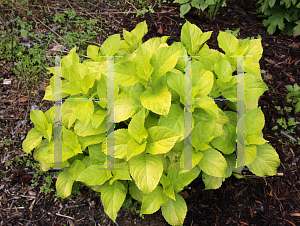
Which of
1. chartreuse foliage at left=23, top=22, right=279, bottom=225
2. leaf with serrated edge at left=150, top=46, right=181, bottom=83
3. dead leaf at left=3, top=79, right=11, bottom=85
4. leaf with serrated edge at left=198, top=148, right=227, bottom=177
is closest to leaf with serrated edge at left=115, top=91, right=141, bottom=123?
chartreuse foliage at left=23, top=22, right=279, bottom=225

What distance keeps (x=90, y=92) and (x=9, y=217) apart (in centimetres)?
196

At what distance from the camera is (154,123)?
1.94 meters

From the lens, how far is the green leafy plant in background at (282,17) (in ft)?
12.0

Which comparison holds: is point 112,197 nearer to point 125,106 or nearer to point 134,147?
point 134,147

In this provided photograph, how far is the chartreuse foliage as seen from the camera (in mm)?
1628

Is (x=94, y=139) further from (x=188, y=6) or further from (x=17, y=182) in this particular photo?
(x=188, y=6)

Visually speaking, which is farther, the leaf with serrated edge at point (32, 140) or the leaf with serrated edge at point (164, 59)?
the leaf with serrated edge at point (32, 140)

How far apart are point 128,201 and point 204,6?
3200 millimetres

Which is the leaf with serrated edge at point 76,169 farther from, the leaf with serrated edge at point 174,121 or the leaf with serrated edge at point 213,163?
the leaf with serrated edge at point 213,163

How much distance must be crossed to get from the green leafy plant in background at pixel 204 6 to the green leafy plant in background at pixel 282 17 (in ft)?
2.52

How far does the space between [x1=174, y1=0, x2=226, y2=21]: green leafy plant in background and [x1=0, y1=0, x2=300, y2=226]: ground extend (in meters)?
0.15

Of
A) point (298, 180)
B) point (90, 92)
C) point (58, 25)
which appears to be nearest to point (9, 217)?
point (90, 92)

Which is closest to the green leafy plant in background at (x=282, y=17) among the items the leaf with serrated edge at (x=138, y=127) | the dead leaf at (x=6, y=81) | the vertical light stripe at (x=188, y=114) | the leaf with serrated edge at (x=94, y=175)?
the vertical light stripe at (x=188, y=114)

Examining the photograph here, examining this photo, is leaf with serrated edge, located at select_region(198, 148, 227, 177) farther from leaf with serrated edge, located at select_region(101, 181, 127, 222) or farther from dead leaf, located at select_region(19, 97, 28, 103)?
dead leaf, located at select_region(19, 97, 28, 103)
